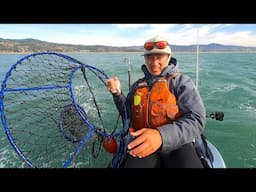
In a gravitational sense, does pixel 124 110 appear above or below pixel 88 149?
above

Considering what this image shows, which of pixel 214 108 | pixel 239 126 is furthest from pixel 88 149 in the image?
pixel 214 108

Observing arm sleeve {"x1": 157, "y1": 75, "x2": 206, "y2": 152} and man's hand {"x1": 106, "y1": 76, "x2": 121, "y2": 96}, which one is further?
man's hand {"x1": 106, "y1": 76, "x2": 121, "y2": 96}

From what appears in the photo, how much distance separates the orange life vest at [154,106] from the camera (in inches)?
72.9

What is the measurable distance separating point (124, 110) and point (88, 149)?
6.15ft

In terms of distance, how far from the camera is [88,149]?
3754 mm

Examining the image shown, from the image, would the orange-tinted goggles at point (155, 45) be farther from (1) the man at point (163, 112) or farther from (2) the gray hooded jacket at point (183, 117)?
(2) the gray hooded jacket at point (183, 117)

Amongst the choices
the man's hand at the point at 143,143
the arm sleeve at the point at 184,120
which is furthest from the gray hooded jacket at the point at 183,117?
the man's hand at the point at 143,143

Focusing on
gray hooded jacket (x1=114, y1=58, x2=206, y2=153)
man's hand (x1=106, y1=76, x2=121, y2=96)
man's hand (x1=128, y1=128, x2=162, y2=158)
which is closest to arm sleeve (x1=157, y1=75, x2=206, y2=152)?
gray hooded jacket (x1=114, y1=58, x2=206, y2=153)

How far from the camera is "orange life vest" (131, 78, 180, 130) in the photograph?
1851 millimetres

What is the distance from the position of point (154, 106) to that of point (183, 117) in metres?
0.33

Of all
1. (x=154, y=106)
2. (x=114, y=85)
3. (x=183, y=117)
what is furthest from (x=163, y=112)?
(x=114, y=85)

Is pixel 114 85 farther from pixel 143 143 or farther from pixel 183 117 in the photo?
pixel 143 143

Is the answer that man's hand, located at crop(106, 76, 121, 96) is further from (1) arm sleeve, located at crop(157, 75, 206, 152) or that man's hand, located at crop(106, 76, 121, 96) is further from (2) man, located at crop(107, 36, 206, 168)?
(1) arm sleeve, located at crop(157, 75, 206, 152)
